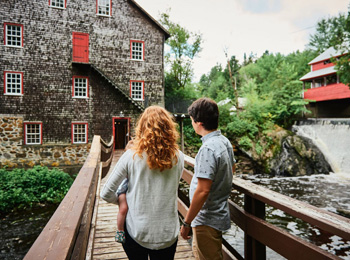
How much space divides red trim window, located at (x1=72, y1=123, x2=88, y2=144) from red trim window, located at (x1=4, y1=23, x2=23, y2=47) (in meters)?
6.18

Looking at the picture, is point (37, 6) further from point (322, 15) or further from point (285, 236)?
point (322, 15)

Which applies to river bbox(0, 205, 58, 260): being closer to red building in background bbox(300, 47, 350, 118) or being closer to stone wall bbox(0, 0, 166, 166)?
stone wall bbox(0, 0, 166, 166)

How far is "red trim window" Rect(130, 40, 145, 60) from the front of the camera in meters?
17.8

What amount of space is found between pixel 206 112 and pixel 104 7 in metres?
18.2

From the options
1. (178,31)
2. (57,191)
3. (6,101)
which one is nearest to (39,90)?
(6,101)

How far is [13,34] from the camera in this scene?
50.6ft

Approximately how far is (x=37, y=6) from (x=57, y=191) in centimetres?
1205

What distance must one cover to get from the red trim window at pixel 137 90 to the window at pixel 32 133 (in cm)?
659

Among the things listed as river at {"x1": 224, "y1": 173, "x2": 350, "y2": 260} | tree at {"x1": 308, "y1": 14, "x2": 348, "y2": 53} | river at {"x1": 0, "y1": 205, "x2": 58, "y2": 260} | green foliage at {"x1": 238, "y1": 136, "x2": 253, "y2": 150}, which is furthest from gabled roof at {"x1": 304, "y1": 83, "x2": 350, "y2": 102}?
river at {"x1": 0, "y1": 205, "x2": 58, "y2": 260}

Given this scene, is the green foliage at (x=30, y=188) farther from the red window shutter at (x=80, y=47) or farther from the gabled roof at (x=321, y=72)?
the gabled roof at (x=321, y=72)

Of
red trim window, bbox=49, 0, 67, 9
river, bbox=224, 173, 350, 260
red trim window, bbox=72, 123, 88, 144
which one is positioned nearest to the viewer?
river, bbox=224, 173, 350, 260

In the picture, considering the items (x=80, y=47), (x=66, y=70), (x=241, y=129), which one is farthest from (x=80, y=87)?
(x=241, y=129)

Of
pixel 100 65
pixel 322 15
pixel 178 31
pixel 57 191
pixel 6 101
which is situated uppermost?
pixel 322 15

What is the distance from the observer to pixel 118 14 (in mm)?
17297
